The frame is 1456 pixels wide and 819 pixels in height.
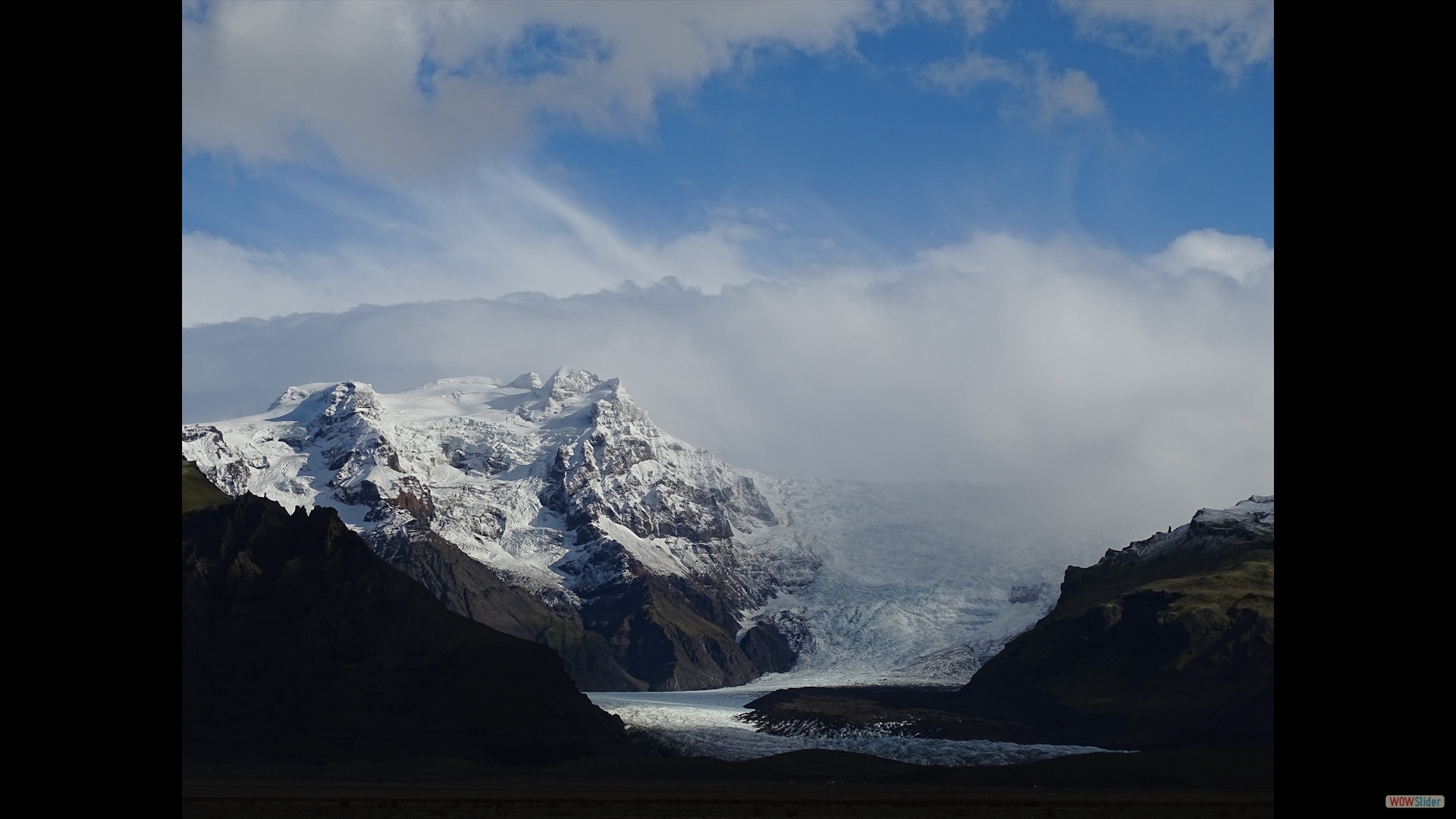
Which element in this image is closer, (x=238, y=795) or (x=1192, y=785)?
(x=238, y=795)
